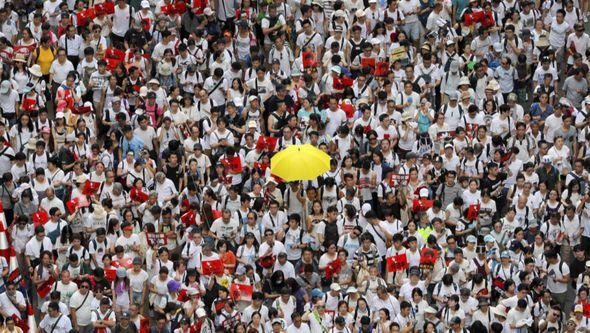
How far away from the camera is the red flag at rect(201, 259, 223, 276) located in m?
29.6

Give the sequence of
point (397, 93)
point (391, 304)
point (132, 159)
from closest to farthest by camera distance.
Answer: point (391, 304)
point (132, 159)
point (397, 93)

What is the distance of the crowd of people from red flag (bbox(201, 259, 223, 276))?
0.02 meters

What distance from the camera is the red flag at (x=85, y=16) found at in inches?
1388

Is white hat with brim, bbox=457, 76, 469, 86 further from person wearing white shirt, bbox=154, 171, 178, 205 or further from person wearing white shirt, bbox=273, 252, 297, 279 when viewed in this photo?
person wearing white shirt, bbox=154, 171, 178, 205

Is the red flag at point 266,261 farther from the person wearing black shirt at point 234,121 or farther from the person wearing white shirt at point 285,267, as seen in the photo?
the person wearing black shirt at point 234,121

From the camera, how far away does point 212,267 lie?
29.7 m

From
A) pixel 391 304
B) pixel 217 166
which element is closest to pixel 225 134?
pixel 217 166

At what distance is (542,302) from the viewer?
1165 inches

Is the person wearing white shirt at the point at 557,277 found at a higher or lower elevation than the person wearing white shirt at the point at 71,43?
lower

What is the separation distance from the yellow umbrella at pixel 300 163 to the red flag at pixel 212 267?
1.94 m

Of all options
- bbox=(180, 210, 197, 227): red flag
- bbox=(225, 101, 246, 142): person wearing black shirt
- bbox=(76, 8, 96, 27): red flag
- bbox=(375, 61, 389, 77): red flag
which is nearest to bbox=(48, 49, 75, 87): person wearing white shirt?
bbox=(76, 8, 96, 27): red flag

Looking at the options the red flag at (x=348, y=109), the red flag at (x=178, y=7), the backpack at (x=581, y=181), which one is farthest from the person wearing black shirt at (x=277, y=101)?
the backpack at (x=581, y=181)

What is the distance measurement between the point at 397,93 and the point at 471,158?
2341 mm

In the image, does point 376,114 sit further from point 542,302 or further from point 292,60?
point 542,302
